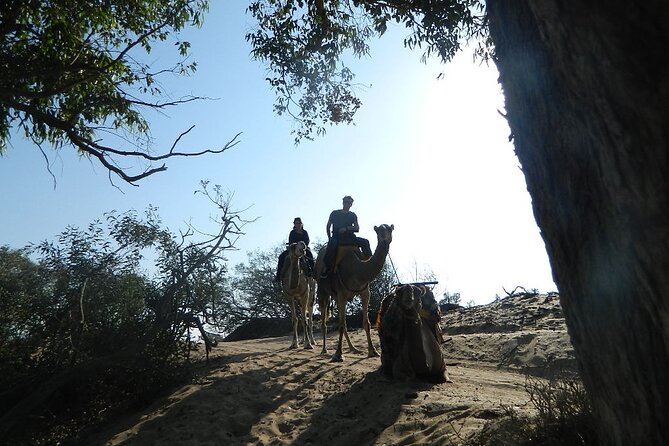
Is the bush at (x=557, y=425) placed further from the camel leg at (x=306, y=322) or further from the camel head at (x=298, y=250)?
the camel leg at (x=306, y=322)

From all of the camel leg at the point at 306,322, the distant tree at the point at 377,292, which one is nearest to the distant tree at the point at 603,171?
the camel leg at the point at 306,322

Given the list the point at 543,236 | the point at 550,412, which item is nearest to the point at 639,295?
the point at 543,236

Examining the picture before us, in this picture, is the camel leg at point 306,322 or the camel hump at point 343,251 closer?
the camel hump at point 343,251

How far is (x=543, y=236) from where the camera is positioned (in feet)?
8.52

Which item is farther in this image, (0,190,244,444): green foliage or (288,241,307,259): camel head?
(288,241,307,259): camel head

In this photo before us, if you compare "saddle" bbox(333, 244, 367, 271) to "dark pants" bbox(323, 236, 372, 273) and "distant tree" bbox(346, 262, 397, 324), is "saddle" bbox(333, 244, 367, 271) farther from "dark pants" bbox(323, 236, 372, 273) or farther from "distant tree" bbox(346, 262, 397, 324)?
"distant tree" bbox(346, 262, 397, 324)

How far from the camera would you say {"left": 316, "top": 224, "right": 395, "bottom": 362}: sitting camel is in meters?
10.2

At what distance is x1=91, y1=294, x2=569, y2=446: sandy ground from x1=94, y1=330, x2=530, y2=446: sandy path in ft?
0.05

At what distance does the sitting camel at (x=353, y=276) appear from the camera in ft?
33.6

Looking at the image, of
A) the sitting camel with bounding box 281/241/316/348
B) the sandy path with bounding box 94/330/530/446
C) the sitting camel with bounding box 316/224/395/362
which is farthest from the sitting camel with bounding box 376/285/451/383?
the sitting camel with bounding box 281/241/316/348

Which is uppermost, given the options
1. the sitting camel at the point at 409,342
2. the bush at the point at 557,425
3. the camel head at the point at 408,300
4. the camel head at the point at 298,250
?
the camel head at the point at 298,250

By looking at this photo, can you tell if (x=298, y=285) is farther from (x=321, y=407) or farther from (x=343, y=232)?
(x=321, y=407)

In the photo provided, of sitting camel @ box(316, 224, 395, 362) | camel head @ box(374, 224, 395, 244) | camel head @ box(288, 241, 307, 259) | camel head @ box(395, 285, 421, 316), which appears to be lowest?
camel head @ box(395, 285, 421, 316)

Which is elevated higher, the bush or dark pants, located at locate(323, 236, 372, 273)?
dark pants, located at locate(323, 236, 372, 273)
